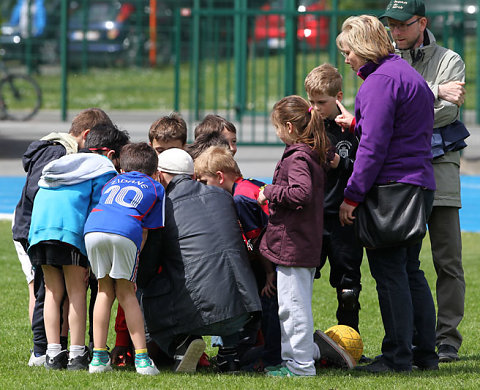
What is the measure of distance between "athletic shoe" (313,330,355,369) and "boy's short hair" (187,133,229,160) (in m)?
1.32

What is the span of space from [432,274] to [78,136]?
12.8 ft

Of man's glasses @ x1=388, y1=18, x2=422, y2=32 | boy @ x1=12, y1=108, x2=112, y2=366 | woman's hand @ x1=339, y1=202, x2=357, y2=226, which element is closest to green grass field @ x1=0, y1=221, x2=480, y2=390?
boy @ x1=12, y1=108, x2=112, y2=366

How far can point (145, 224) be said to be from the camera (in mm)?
5238

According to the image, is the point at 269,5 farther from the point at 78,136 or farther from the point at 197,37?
the point at 78,136

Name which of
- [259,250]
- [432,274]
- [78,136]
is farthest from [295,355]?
[432,274]

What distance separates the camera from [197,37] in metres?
16.6

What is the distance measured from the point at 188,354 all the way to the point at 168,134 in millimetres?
1395

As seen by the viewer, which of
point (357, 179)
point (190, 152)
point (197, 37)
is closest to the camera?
point (357, 179)

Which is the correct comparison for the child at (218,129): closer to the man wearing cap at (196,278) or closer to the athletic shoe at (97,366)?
the man wearing cap at (196,278)

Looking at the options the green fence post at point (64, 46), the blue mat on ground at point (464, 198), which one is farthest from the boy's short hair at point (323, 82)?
the green fence post at point (64, 46)

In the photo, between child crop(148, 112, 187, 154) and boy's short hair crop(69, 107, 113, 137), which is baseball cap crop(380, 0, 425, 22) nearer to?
child crop(148, 112, 187, 154)

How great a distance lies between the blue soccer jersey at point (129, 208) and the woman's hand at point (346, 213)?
99 cm

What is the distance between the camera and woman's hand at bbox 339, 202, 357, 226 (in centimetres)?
525

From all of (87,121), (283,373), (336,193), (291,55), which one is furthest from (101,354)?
(291,55)
